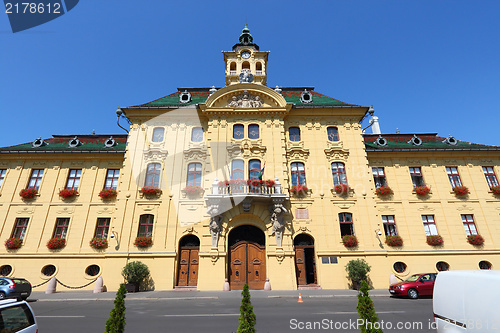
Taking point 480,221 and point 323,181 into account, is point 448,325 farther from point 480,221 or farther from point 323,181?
point 480,221

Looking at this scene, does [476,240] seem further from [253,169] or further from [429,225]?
[253,169]

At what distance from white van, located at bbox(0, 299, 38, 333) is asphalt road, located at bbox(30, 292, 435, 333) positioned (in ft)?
11.7

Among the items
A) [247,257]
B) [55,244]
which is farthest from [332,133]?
[55,244]

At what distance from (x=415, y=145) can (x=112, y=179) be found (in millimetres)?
28585

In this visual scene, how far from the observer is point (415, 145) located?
947 inches

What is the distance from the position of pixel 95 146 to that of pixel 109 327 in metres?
23.9

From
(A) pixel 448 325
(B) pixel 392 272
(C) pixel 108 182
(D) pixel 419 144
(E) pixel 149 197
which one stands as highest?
(D) pixel 419 144

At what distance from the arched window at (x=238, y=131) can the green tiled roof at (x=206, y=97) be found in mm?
5043

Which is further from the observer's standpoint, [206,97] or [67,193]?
[206,97]

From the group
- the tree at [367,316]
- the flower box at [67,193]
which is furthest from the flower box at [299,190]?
the flower box at [67,193]

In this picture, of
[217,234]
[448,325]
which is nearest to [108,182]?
[217,234]

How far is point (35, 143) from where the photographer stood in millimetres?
23797

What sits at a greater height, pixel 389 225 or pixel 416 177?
pixel 416 177

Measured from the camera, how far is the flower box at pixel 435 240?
20.0 meters
